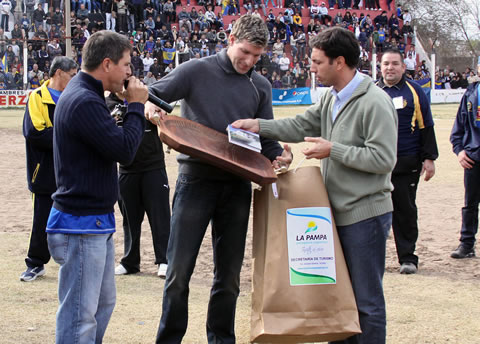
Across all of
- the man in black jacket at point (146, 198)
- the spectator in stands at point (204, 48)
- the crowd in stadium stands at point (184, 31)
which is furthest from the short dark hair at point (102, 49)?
the spectator in stands at point (204, 48)

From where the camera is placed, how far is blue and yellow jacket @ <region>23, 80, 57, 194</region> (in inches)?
223

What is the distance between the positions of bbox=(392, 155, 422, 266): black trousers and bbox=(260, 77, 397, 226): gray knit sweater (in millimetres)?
2759

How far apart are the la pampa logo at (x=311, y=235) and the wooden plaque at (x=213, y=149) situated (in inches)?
13.0

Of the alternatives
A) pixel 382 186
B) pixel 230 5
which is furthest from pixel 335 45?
pixel 230 5

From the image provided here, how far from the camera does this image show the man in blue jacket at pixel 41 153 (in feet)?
18.7

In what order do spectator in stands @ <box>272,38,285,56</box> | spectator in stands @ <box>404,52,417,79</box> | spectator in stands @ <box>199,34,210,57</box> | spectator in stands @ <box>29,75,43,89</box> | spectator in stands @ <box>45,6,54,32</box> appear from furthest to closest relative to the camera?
spectator in stands @ <box>404,52,417,79</box>
spectator in stands @ <box>272,38,285,56</box>
spectator in stands @ <box>199,34,210,57</box>
spectator in stands @ <box>45,6,54,32</box>
spectator in stands @ <box>29,75,43,89</box>

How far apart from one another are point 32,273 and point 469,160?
4582 millimetres

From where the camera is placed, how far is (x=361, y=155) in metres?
3.38

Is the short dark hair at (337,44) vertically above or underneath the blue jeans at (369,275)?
above

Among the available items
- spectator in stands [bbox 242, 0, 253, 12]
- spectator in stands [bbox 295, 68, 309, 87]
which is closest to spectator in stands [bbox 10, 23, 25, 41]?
spectator in stands [bbox 295, 68, 309, 87]

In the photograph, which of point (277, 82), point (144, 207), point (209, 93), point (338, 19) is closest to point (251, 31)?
point (209, 93)

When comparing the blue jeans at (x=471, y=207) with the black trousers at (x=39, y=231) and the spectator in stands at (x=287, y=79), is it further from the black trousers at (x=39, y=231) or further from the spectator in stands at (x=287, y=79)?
the spectator in stands at (x=287, y=79)

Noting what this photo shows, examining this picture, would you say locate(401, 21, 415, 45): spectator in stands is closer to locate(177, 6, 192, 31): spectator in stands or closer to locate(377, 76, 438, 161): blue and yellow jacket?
locate(177, 6, 192, 31): spectator in stands

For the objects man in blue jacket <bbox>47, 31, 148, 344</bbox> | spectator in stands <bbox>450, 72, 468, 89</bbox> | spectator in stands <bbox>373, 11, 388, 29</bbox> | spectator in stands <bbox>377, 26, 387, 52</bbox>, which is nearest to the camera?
man in blue jacket <bbox>47, 31, 148, 344</bbox>
